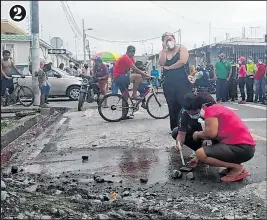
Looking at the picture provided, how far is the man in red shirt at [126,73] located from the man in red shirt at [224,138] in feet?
13.8

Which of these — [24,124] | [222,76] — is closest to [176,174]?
[24,124]

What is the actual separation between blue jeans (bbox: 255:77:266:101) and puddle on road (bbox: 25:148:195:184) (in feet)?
30.5

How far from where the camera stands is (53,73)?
57.2ft

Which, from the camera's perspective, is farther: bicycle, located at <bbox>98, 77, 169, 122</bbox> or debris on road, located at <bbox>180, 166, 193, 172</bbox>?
bicycle, located at <bbox>98, 77, 169, 122</bbox>

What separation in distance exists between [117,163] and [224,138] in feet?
5.07

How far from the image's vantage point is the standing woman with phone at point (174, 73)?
6688mm

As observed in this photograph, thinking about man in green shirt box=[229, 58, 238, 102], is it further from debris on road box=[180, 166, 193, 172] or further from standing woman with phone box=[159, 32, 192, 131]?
debris on road box=[180, 166, 193, 172]

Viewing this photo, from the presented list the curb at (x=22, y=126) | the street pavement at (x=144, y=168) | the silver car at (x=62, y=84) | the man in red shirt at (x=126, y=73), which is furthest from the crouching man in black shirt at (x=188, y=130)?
the silver car at (x=62, y=84)

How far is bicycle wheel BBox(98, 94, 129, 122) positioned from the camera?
362 inches

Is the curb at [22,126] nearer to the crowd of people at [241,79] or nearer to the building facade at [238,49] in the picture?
the crowd of people at [241,79]

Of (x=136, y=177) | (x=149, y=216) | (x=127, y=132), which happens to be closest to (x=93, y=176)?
(x=136, y=177)

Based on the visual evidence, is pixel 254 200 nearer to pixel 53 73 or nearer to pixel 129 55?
pixel 129 55

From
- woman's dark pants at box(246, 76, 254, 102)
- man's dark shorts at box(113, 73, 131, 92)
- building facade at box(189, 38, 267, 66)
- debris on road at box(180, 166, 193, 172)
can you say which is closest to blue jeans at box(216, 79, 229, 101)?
woman's dark pants at box(246, 76, 254, 102)

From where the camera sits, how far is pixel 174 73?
6855mm
